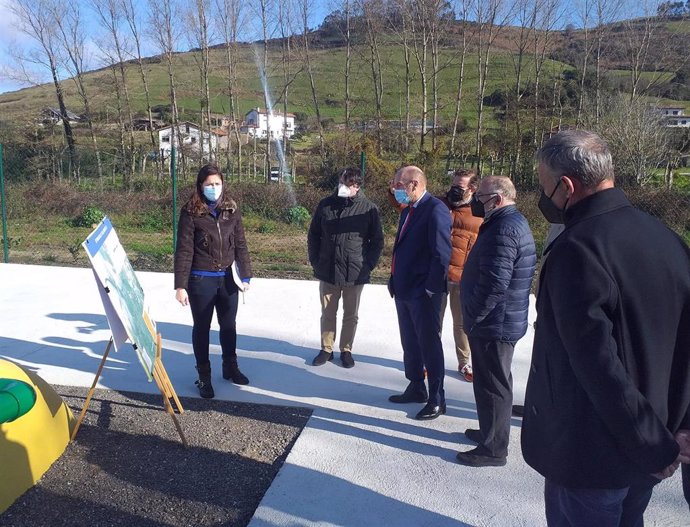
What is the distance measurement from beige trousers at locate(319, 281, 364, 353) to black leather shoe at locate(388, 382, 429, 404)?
0.85 m

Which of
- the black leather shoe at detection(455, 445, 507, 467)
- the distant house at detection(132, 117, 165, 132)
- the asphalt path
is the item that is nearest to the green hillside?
the distant house at detection(132, 117, 165, 132)

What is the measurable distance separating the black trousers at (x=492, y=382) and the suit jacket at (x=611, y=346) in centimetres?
137

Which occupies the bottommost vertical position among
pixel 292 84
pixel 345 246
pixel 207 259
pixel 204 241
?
pixel 345 246

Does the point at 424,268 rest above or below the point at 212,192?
below

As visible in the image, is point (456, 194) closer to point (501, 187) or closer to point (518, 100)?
point (501, 187)

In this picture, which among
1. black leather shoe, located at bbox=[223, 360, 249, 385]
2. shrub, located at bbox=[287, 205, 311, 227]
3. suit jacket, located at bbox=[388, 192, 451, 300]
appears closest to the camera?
suit jacket, located at bbox=[388, 192, 451, 300]

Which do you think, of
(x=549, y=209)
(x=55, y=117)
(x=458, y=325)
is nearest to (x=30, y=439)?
(x=549, y=209)

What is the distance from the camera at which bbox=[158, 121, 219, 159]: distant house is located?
59.6 feet

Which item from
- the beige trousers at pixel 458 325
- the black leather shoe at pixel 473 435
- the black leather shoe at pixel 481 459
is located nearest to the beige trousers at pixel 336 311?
the beige trousers at pixel 458 325

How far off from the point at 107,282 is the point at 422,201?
2030 mm

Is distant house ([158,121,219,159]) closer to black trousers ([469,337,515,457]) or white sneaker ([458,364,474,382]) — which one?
white sneaker ([458,364,474,382])

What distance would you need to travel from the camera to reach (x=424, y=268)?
3928 mm

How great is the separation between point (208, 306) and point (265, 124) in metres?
18.4

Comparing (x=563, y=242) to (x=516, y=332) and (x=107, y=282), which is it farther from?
(x=107, y=282)
